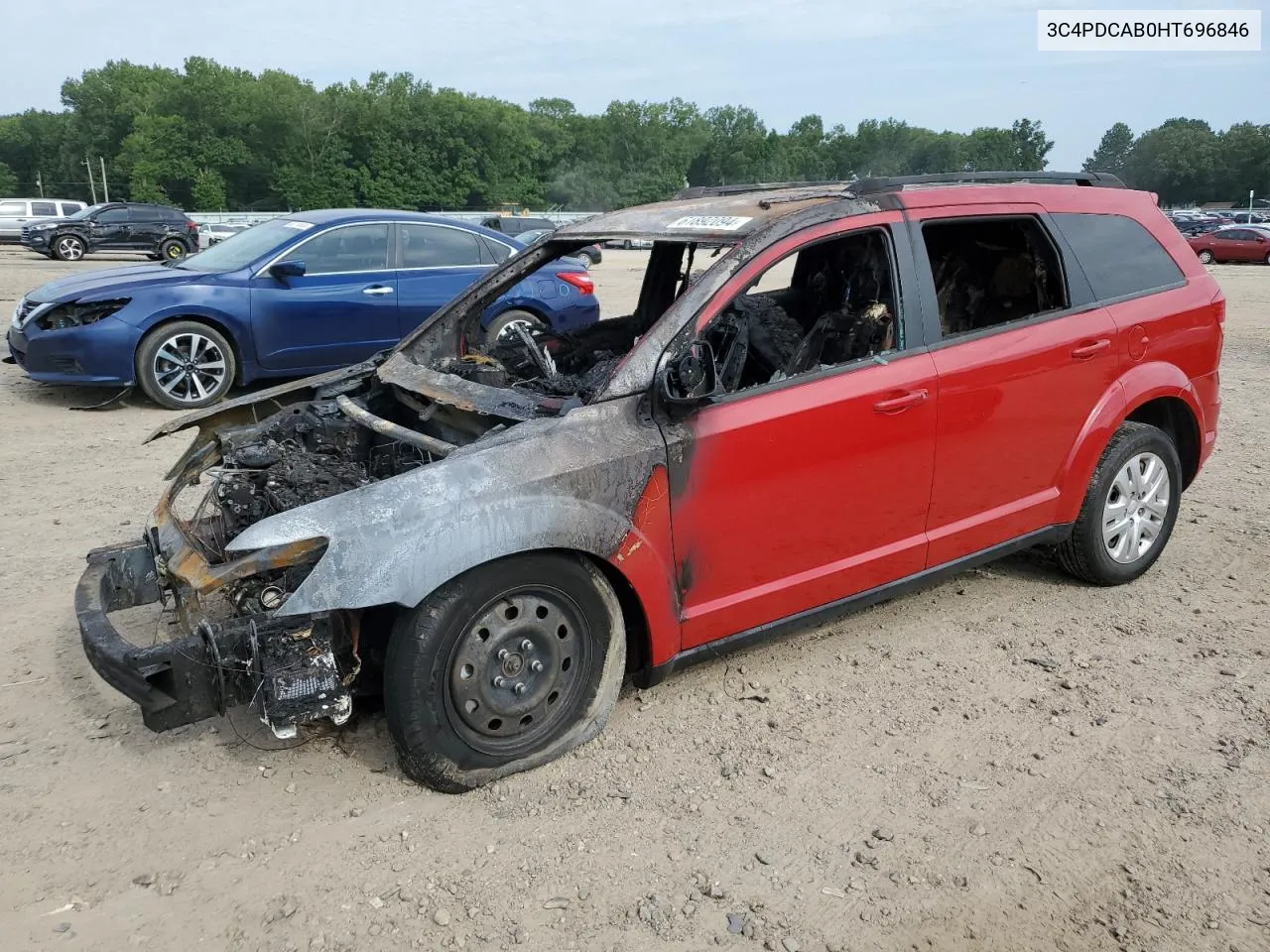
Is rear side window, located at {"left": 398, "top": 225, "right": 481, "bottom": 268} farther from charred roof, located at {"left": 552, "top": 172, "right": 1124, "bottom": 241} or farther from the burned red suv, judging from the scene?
charred roof, located at {"left": 552, "top": 172, "right": 1124, "bottom": 241}

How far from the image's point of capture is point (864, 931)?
258cm

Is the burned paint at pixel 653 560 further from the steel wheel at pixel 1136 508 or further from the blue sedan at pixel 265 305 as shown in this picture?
the blue sedan at pixel 265 305

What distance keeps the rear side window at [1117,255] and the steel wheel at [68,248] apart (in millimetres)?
27978

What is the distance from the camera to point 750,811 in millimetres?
3062

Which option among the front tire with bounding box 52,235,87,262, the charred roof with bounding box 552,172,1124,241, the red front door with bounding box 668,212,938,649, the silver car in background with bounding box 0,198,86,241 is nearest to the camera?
the red front door with bounding box 668,212,938,649

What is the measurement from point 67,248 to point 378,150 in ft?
190

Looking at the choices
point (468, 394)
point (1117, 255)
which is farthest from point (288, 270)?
point (1117, 255)

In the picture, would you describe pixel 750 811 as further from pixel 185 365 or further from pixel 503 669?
pixel 185 365

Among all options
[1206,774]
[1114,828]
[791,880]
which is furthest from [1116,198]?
[791,880]

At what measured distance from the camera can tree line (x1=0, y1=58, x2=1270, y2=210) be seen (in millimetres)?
72250

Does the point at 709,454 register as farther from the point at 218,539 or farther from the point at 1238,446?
the point at 1238,446

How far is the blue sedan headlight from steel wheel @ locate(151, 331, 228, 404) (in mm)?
486

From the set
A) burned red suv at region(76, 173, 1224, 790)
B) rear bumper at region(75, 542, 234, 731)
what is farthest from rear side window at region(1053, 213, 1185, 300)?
rear bumper at region(75, 542, 234, 731)

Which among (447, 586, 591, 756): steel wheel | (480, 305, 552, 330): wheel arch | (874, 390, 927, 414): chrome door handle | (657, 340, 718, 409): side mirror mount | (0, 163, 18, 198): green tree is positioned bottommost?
(447, 586, 591, 756): steel wheel
